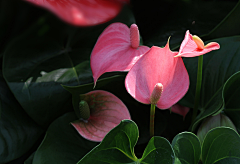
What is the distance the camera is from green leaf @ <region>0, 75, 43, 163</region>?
0.42m

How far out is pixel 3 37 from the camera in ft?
1.84

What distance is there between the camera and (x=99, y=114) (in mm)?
424

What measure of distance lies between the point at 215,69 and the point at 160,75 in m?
0.19

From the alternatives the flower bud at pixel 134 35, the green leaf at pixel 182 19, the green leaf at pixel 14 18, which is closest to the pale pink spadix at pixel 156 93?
the flower bud at pixel 134 35

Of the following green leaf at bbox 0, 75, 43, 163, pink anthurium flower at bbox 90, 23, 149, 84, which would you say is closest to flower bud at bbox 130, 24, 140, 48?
pink anthurium flower at bbox 90, 23, 149, 84

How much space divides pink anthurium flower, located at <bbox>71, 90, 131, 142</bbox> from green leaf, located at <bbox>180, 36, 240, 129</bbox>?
0.14 m

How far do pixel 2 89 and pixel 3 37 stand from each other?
0.15 m

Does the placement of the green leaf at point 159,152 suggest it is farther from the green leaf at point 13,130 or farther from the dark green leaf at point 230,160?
the green leaf at point 13,130

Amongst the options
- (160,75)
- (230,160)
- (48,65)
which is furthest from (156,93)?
(48,65)

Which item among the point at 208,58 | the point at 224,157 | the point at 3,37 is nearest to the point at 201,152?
the point at 224,157

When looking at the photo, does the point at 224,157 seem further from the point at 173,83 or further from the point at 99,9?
the point at 99,9

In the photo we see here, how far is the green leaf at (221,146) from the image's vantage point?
316 millimetres

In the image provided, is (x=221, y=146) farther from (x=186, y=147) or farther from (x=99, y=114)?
(x=99, y=114)

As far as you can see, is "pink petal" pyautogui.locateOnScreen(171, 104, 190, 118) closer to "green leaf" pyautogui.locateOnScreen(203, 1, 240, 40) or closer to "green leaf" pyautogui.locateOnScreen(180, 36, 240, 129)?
"green leaf" pyautogui.locateOnScreen(180, 36, 240, 129)
